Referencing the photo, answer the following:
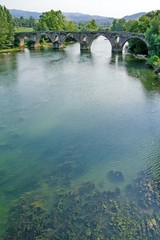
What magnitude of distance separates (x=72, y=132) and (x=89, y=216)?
9086mm

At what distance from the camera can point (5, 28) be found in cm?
6450

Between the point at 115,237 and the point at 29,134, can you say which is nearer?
the point at 115,237

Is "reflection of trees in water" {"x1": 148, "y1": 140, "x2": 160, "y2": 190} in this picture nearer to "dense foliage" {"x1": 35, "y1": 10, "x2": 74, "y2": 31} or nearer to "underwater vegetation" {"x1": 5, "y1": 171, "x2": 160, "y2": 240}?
"underwater vegetation" {"x1": 5, "y1": 171, "x2": 160, "y2": 240}

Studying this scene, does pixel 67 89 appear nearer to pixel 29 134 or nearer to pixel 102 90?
pixel 102 90

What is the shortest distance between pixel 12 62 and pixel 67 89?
24.7 m

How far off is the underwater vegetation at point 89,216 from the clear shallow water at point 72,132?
67 centimetres

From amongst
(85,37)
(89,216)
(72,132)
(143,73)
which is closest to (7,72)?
(143,73)

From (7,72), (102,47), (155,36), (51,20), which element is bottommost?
(7,72)

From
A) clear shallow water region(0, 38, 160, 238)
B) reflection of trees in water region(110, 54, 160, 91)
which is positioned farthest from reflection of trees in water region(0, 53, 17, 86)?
reflection of trees in water region(110, 54, 160, 91)

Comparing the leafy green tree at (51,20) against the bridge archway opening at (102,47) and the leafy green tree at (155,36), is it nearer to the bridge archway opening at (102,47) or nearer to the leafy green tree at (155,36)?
the bridge archway opening at (102,47)

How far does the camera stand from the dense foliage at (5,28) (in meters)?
62.4

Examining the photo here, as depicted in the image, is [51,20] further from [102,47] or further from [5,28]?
[5,28]

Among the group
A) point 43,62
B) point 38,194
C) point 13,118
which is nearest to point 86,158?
point 38,194

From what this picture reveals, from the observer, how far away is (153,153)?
16.6 meters
